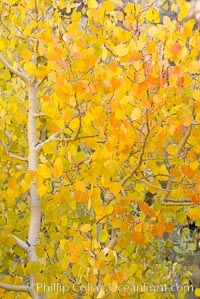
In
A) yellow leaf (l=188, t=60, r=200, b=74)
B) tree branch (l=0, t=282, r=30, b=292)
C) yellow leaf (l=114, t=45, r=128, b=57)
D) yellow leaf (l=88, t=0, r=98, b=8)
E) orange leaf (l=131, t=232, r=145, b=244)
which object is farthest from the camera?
tree branch (l=0, t=282, r=30, b=292)

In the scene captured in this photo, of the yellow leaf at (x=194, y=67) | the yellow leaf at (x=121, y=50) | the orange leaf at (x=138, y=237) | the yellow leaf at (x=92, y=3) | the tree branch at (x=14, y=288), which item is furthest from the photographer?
the tree branch at (x=14, y=288)

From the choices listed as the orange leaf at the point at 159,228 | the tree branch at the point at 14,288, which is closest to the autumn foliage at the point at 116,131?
the orange leaf at the point at 159,228

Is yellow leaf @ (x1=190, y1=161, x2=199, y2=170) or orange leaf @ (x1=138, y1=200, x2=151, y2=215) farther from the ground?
yellow leaf @ (x1=190, y1=161, x2=199, y2=170)

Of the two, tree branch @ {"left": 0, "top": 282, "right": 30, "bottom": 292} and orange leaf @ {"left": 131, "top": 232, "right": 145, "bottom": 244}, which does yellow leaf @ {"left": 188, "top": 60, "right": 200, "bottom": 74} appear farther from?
tree branch @ {"left": 0, "top": 282, "right": 30, "bottom": 292}

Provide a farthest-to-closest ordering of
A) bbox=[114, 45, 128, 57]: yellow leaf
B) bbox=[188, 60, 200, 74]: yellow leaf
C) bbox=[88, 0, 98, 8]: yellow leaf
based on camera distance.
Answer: bbox=[88, 0, 98, 8]: yellow leaf → bbox=[114, 45, 128, 57]: yellow leaf → bbox=[188, 60, 200, 74]: yellow leaf

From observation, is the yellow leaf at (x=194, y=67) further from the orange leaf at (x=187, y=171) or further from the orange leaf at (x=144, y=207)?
the orange leaf at (x=144, y=207)

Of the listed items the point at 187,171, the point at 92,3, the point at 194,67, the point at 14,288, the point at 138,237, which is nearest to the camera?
the point at 194,67

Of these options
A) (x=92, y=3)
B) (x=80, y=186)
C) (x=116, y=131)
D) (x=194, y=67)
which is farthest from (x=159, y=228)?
(x=92, y=3)

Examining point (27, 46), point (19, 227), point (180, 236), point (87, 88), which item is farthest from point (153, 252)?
point (87, 88)

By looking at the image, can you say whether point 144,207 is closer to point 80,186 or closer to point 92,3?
point 80,186

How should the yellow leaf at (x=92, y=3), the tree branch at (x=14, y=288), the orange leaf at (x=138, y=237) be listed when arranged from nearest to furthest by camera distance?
the orange leaf at (x=138, y=237) < the yellow leaf at (x=92, y=3) < the tree branch at (x=14, y=288)

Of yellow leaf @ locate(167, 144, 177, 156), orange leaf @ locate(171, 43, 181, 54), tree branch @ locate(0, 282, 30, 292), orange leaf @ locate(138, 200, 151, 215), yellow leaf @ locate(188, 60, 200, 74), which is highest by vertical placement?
orange leaf @ locate(171, 43, 181, 54)

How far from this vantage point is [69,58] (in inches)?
88.4

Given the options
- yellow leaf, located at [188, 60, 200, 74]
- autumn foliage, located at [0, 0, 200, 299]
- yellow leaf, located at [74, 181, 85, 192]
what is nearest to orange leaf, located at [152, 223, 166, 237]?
autumn foliage, located at [0, 0, 200, 299]
